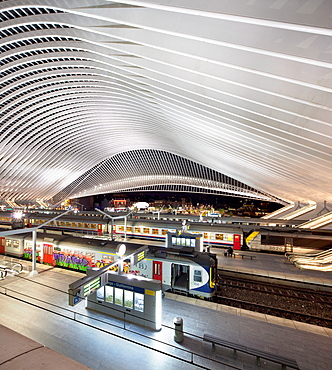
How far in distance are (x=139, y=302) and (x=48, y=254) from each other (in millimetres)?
10985

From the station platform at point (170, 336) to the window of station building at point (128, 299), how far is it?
79 cm

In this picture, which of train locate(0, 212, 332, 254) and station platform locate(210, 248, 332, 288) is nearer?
station platform locate(210, 248, 332, 288)

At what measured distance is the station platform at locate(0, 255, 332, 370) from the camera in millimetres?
7246

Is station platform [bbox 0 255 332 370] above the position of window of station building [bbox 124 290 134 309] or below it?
below

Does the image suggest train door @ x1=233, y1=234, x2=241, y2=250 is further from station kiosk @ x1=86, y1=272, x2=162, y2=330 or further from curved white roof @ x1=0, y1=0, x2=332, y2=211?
station kiosk @ x1=86, y1=272, x2=162, y2=330

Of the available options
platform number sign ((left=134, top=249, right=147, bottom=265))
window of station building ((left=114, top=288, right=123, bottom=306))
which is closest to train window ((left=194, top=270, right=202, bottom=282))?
platform number sign ((left=134, top=249, right=147, bottom=265))

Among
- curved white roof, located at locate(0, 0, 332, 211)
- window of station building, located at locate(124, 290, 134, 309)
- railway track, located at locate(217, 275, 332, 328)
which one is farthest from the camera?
railway track, located at locate(217, 275, 332, 328)

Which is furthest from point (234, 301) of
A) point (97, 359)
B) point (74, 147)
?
point (74, 147)

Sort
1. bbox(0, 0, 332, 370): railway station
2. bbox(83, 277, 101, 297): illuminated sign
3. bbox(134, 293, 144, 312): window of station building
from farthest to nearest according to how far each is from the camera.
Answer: bbox(134, 293, 144, 312): window of station building, bbox(83, 277, 101, 297): illuminated sign, bbox(0, 0, 332, 370): railway station

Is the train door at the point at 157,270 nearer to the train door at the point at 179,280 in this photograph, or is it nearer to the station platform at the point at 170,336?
the train door at the point at 179,280

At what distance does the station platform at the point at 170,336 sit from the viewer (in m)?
7.25

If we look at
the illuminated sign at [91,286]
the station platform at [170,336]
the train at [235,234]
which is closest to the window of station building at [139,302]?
the station platform at [170,336]

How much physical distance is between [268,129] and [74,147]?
42.7m

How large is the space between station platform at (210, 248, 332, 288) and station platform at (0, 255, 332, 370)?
617 cm
